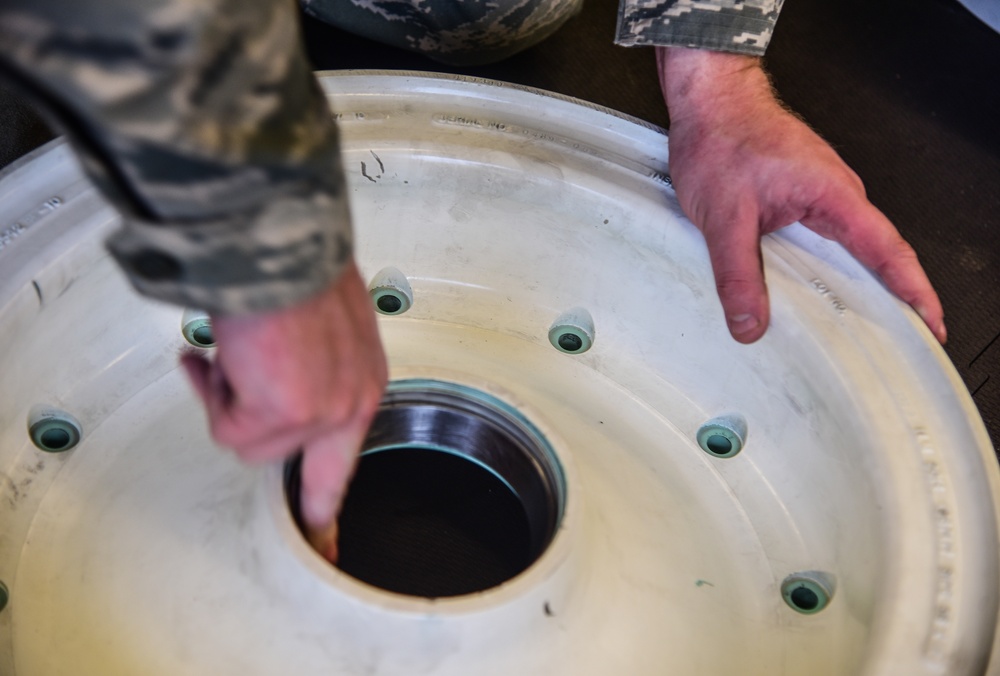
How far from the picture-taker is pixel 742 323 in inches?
36.1

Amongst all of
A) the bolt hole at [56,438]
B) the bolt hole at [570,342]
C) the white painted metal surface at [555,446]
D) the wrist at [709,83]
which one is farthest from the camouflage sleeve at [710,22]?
the bolt hole at [56,438]

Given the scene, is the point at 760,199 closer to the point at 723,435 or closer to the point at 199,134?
the point at 723,435

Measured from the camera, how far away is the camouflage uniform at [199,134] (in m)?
0.51

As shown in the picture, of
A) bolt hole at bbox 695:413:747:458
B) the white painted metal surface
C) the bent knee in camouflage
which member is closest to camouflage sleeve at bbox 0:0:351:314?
the white painted metal surface

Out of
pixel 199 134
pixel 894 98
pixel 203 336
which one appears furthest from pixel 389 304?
pixel 894 98

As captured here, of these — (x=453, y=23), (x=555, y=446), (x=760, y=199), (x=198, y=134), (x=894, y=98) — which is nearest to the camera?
(x=198, y=134)

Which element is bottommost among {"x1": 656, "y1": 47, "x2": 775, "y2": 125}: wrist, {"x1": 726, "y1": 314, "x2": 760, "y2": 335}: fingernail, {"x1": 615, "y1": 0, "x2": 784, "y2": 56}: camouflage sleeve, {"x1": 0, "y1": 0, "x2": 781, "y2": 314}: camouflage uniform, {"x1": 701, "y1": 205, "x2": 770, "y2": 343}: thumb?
{"x1": 726, "y1": 314, "x2": 760, "y2": 335}: fingernail

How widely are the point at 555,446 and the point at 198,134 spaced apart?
0.44 metres

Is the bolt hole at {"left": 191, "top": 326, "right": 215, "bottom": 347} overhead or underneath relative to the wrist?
underneath

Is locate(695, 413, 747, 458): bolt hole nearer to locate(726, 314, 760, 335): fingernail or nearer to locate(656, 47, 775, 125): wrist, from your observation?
locate(726, 314, 760, 335): fingernail

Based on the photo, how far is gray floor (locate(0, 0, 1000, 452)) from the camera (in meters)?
1.38

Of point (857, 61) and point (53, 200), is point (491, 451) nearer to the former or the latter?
point (53, 200)

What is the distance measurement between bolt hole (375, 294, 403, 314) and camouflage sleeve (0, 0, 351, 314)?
1.61ft

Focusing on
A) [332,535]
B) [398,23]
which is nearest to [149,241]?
[332,535]
